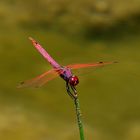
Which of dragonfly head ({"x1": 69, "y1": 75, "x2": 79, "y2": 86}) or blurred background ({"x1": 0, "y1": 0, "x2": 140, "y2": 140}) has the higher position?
blurred background ({"x1": 0, "y1": 0, "x2": 140, "y2": 140})

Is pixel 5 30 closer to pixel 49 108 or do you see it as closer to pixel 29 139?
pixel 49 108

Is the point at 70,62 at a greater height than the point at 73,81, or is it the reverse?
the point at 70,62

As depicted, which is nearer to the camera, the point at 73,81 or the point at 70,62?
the point at 73,81

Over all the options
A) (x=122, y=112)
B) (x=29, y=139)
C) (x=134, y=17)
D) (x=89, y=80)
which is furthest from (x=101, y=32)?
(x=29, y=139)

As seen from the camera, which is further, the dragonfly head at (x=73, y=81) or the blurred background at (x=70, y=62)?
the blurred background at (x=70, y=62)

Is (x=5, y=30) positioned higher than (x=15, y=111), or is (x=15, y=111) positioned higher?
(x=5, y=30)

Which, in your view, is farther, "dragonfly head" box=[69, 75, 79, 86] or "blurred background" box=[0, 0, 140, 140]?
"blurred background" box=[0, 0, 140, 140]

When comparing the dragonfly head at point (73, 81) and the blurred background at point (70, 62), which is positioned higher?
the blurred background at point (70, 62)

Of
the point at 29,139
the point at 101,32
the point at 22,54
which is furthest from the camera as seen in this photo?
the point at 101,32
